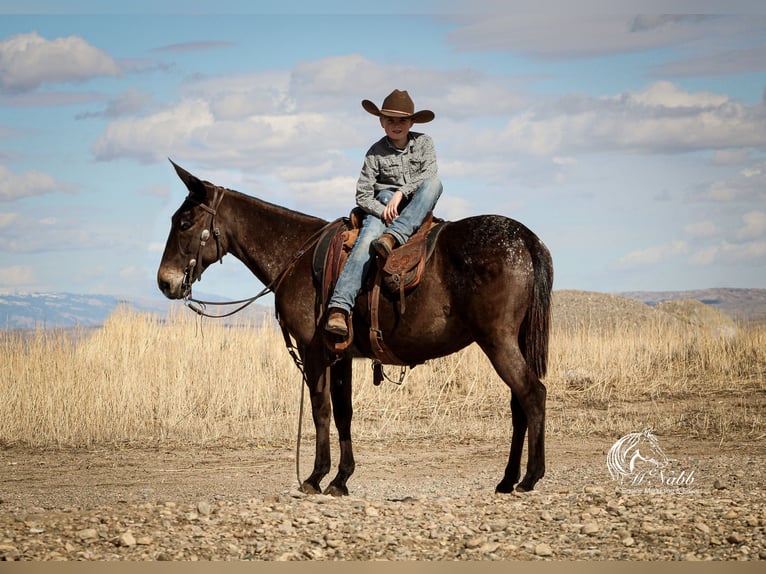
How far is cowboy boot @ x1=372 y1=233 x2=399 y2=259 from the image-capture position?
7.59 metres

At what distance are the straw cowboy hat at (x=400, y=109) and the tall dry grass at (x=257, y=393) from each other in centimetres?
559

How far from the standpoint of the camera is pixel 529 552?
19.3 feet

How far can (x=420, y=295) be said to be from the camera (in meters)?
7.74

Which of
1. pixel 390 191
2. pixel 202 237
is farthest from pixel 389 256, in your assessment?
pixel 202 237

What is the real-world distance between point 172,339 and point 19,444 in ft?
12.5

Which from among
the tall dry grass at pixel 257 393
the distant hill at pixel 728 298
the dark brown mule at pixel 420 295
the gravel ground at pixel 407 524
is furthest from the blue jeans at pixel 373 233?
the distant hill at pixel 728 298

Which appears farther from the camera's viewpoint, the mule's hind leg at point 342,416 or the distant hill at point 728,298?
the distant hill at point 728,298

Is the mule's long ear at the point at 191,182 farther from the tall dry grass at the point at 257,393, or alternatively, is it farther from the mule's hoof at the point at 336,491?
the tall dry grass at the point at 257,393

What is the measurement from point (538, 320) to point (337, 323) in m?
1.61

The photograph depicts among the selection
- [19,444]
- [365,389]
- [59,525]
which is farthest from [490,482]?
[19,444]

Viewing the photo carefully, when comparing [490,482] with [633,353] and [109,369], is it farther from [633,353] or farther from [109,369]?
[633,353]

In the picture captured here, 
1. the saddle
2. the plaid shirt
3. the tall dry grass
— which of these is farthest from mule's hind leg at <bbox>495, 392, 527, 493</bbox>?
the tall dry grass

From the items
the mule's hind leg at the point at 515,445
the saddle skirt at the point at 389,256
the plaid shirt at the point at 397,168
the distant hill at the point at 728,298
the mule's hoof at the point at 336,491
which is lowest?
the mule's hoof at the point at 336,491

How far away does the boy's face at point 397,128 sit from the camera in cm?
803
